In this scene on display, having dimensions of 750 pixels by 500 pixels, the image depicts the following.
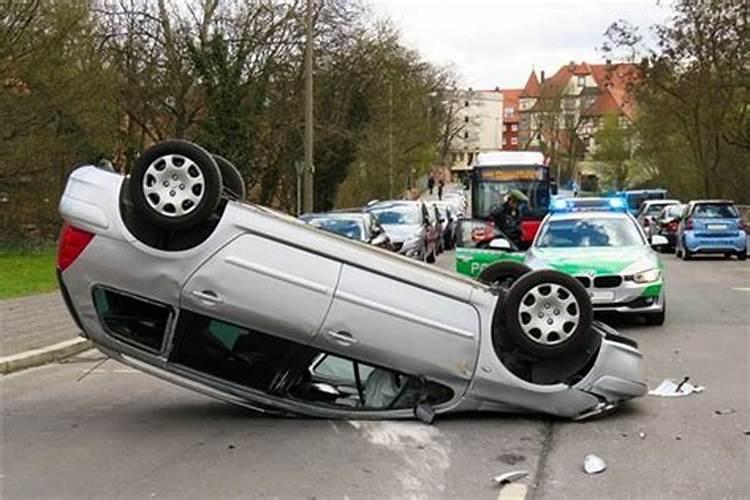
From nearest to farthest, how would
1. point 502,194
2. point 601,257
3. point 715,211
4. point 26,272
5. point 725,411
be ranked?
1. point 725,411
2. point 601,257
3. point 26,272
4. point 715,211
5. point 502,194

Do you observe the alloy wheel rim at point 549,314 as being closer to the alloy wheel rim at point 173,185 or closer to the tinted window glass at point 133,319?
the alloy wheel rim at point 173,185

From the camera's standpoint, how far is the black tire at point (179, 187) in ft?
23.8

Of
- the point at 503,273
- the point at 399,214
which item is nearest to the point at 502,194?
the point at 399,214

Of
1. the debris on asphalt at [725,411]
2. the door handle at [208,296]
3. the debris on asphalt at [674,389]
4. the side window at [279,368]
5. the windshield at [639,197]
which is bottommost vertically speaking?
the windshield at [639,197]

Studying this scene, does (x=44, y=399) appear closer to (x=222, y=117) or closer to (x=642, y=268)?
(x=642, y=268)

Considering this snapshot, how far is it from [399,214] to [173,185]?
2281 cm

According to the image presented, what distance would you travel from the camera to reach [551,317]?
25.4ft

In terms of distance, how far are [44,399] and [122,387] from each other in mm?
776

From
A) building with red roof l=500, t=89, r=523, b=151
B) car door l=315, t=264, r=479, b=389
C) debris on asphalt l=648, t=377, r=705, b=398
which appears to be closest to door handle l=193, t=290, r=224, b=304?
car door l=315, t=264, r=479, b=389

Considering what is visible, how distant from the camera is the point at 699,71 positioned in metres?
45.2

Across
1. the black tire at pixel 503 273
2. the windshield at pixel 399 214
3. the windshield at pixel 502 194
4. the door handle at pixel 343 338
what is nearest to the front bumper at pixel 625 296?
the black tire at pixel 503 273

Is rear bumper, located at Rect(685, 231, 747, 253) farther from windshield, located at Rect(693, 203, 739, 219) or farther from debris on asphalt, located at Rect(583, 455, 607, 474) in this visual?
debris on asphalt, located at Rect(583, 455, 607, 474)

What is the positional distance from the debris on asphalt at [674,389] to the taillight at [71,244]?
15.6 ft

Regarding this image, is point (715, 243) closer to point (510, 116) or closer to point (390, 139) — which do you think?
point (390, 139)
